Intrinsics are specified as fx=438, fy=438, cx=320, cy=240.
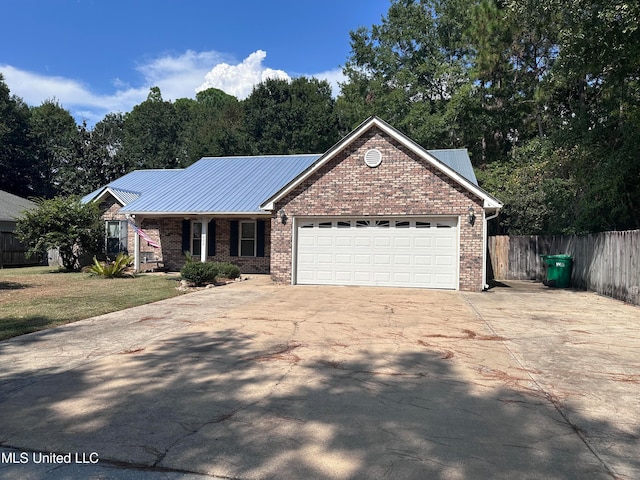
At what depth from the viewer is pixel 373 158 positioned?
14.8m

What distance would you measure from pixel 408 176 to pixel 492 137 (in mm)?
17825

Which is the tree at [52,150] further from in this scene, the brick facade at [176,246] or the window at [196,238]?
the window at [196,238]

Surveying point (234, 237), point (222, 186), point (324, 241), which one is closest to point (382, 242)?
point (324, 241)

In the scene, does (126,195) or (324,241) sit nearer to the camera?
(324,241)

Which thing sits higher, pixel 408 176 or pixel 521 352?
pixel 408 176

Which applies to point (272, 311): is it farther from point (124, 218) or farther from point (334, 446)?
point (124, 218)

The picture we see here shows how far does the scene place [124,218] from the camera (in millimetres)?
21609

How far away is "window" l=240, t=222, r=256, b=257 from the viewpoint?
Result: 19250mm

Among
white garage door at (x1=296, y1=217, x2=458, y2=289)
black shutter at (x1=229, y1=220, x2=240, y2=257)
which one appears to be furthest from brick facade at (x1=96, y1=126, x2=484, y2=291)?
black shutter at (x1=229, y1=220, x2=240, y2=257)

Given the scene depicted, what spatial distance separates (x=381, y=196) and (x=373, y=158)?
1311mm

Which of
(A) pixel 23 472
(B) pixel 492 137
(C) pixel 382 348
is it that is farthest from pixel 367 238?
(B) pixel 492 137

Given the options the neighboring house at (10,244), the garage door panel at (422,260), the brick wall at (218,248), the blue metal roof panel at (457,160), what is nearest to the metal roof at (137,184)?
the brick wall at (218,248)

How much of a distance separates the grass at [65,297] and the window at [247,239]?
3.83 m

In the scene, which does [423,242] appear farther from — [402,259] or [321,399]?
[321,399]
